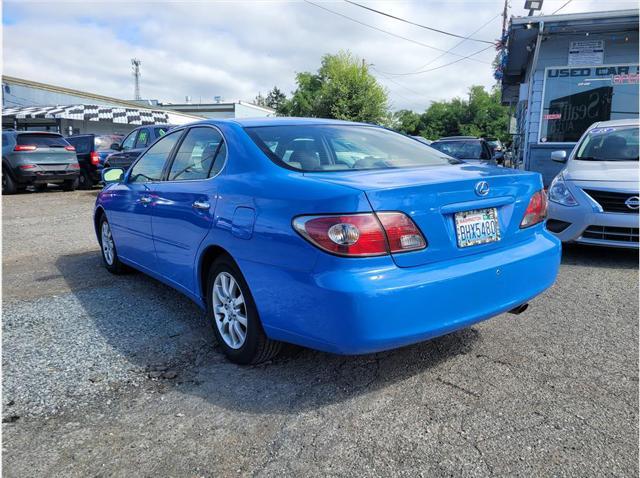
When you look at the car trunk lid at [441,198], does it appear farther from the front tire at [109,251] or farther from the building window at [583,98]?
the building window at [583,98]

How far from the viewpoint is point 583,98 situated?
11234mm

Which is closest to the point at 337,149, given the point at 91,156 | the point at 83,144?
the point at 91,156

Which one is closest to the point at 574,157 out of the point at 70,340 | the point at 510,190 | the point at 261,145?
the point at 510,190

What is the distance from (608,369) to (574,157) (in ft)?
14.4

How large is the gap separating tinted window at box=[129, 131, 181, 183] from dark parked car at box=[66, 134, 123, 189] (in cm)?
1169

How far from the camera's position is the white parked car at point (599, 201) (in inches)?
204

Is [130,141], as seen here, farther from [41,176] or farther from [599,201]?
[599,201]

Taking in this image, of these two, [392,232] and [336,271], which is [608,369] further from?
[336,271]

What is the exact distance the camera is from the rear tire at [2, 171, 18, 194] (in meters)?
13.6

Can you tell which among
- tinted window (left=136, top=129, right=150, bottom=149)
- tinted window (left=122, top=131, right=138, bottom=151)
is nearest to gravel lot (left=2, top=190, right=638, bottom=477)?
tinted window (left=136, top=129, right=150, bottom=149)

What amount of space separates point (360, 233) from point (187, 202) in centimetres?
153

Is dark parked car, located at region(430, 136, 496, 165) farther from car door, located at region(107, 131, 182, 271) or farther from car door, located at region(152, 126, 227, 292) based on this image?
car door, located at region(152, 126, 227, 292)

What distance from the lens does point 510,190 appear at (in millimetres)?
2844

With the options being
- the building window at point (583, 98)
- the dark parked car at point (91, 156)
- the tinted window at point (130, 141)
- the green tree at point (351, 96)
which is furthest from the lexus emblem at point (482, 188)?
the green tree at point (351, 96)
